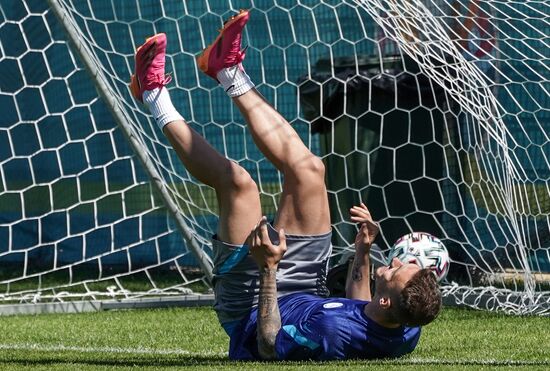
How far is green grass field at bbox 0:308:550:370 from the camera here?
14.8 feet

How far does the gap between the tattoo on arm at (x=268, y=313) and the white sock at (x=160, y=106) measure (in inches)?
35.3

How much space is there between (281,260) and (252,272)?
0.44 feet

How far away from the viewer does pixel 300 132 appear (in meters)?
9.52

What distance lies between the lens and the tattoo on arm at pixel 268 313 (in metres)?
4.34

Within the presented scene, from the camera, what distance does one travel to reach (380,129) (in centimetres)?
877

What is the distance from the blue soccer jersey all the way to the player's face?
0.47 ft

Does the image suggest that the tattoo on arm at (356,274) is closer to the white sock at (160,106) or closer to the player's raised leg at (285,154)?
the player's raised leg at (285,154)

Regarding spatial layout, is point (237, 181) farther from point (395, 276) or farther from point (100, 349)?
point (100, 349)

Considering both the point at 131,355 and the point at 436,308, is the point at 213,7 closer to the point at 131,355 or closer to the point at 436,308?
the point at 131,355

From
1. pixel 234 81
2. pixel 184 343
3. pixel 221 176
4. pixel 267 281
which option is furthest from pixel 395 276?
pixel 184 343

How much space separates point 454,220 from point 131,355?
12.6 feet

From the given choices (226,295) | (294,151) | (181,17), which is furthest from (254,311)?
(181,17)

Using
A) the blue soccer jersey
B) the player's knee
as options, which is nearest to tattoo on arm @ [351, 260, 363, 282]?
the blue soccer jersey

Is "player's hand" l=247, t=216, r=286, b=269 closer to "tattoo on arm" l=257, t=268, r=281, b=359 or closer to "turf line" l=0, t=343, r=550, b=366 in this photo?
"tattoo on arm" l=257, t=268, r=281, b=359
